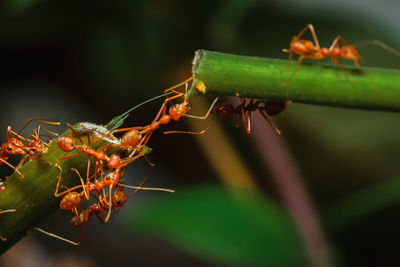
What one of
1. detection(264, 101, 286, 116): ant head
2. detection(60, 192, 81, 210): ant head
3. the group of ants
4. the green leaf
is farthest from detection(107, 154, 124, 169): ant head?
the green leaf

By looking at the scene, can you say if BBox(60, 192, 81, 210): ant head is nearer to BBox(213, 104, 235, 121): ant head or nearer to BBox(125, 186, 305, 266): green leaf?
BBox(213, 104, 235, 121): ant head

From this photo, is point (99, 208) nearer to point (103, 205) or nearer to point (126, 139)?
point (103, 205)

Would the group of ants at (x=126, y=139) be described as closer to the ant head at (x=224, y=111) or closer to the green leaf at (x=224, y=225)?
the ant head at (x=224, y=111)

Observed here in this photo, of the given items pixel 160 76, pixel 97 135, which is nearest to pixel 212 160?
pixel 160 76

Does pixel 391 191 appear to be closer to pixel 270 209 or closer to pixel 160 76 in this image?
pixel 270 209

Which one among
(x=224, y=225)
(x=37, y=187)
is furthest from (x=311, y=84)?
(x=224, y=225)

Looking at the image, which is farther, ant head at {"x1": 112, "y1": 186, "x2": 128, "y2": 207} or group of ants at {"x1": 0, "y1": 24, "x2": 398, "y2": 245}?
ant head at {"x1": 112, "y1": 186, "x2": 128, "y2": 207}
